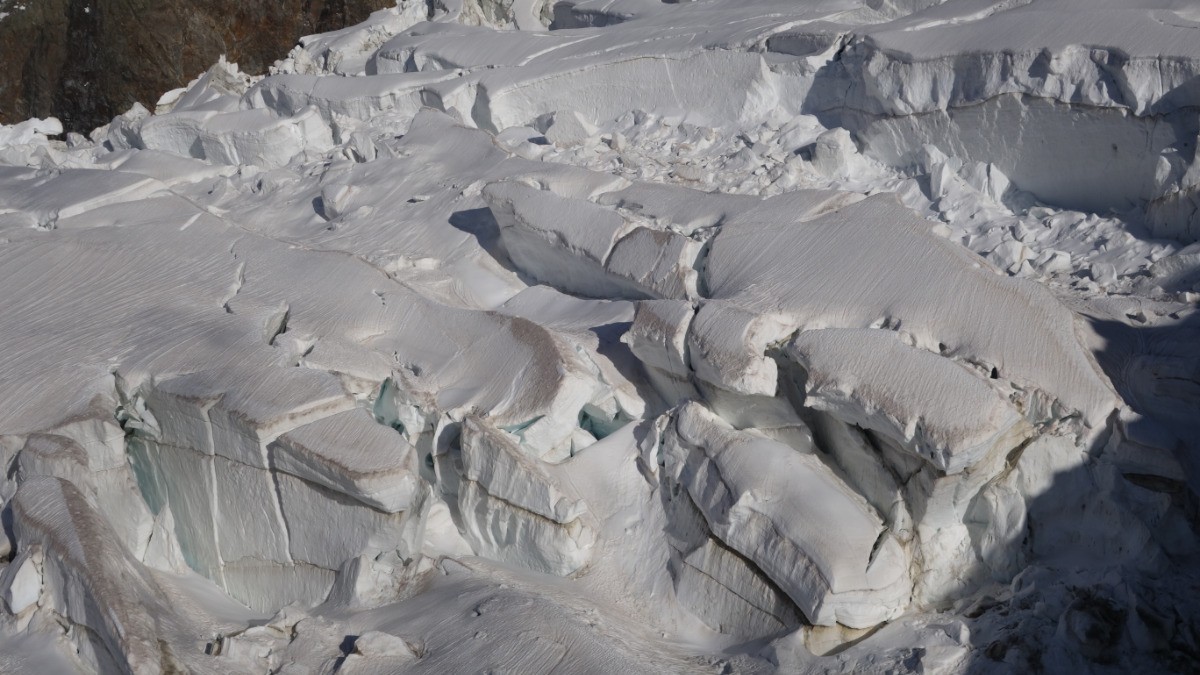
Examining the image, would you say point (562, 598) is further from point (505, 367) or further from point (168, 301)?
point (168, 301)

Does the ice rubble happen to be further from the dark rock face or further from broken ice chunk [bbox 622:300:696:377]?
the dark rock face

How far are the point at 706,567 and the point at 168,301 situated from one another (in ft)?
8.82

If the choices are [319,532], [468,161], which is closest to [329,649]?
[319,532]

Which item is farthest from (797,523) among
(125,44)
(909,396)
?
(125,44)

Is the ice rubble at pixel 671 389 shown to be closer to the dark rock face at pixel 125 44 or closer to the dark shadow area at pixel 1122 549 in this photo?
the dark shadow area at pixel 1122 549

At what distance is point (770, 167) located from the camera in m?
5.79

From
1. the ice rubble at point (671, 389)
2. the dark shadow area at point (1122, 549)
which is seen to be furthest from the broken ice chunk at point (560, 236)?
the dark shadow area at point (1122, 549)

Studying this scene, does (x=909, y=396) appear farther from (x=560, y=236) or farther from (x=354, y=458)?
(x=560, y=236)

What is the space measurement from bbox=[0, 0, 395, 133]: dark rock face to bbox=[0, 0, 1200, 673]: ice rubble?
3.46 m

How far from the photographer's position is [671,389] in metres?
4.16

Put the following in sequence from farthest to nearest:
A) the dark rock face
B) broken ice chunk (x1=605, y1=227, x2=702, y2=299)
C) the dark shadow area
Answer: the dark rock face
broken ice chunk (x1=605, y1=227, x2=702, y2=299)
the dark shadow area

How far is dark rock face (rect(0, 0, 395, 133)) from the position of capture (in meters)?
9.39

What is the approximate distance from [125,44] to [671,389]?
7037mm

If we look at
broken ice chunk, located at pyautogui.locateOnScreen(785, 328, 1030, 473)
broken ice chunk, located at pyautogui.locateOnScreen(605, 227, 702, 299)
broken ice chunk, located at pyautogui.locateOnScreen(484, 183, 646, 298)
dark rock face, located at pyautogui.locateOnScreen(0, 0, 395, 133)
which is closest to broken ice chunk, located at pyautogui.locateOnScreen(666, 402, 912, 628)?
broken ice chunk, located at pyautogui.locateOnScreen(785, 328, 1030, 473)
